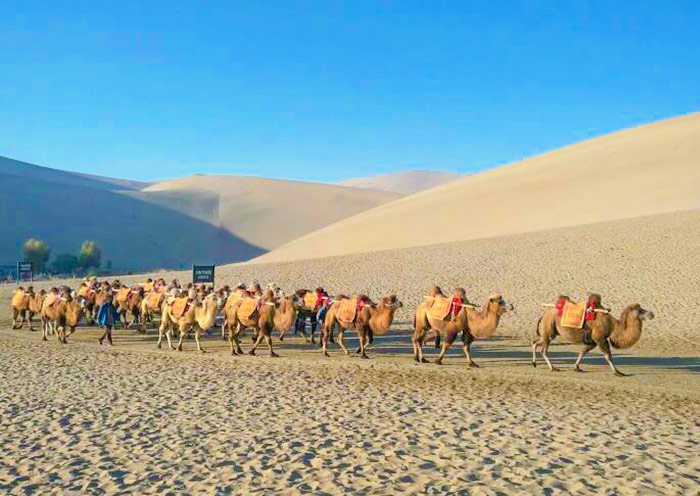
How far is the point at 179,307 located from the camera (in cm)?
1756

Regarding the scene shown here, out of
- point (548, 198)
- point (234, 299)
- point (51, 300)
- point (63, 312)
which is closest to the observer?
point (234, 299)

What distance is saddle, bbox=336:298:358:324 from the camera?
16578 mm

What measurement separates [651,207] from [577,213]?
4.59 m

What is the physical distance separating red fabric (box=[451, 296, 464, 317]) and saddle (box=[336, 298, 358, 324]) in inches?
96.6

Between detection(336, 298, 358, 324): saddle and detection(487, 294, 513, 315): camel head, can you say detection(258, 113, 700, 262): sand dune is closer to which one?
detection(336, 298, 358, 324): saddle

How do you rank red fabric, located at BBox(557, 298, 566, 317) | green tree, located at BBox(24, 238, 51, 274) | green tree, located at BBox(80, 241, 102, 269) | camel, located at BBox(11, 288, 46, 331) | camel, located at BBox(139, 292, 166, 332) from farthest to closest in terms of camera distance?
green tree, located at BBox(80, 241, 102, 269) → green tree, located at BBox(24, 238, 51, 274) → camel, located at BBox(11, 288, 46, 331) → camel, located at BBox(139, 292, 166, 332) → red fabric, located at BBox(557, 298, 566, 317)

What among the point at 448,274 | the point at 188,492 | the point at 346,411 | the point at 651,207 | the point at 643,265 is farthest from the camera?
the point at 651,207

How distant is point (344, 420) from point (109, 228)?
91247 mm

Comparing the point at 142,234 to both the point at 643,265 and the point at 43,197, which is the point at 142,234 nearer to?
the point at 43,197

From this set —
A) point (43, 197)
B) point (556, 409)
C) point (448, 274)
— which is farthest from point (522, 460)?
point (43, 197)

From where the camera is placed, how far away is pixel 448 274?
32.4 m

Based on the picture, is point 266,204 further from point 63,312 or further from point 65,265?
point 63,312

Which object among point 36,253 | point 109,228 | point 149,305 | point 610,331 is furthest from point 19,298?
point 109,228

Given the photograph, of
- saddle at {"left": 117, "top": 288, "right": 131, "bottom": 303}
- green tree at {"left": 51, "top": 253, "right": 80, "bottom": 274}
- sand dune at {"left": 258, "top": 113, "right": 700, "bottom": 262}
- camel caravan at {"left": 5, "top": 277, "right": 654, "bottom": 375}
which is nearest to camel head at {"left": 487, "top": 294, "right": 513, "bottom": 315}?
camel caravan at {"left": 5, "top": 277, "right": 654, "bottom": 375}
